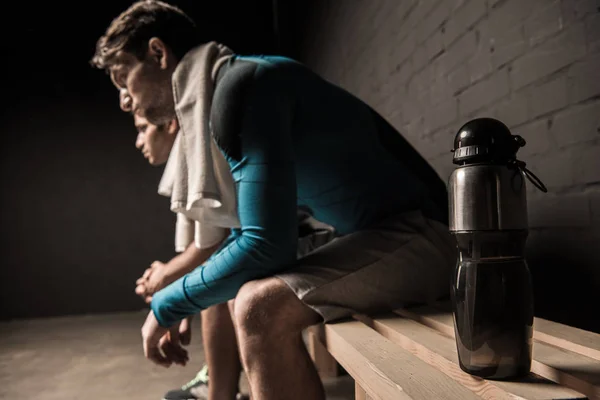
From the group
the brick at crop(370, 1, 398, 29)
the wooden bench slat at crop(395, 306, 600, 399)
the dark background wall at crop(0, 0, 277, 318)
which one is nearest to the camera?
the wooden bench slat at crop(395, 306, 600, 399)

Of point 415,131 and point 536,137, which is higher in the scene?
point 415,131

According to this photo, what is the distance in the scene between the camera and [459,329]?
2.15ft

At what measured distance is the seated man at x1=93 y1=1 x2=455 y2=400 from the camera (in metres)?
1.03

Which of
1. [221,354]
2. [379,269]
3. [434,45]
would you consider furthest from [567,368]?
[434,45]

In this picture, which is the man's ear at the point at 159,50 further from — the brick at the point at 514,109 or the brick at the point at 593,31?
the brick at the point at 593,31

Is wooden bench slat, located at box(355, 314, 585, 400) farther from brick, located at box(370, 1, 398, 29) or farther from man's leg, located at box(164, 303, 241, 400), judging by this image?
brick, located at box(370, 1, 398, 29)

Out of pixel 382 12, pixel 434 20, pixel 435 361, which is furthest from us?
pixel 382 12

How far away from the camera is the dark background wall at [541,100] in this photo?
1103mm

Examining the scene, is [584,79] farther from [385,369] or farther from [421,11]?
[421,11]

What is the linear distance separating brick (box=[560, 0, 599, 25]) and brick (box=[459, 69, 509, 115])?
0.82ft

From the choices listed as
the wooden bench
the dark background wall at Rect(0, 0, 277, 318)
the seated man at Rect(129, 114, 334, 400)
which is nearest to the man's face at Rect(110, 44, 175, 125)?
the seated man at Rect(129, 114, 334, 400)

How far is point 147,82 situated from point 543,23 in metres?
1.05

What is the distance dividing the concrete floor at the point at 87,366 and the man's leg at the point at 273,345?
0.84m

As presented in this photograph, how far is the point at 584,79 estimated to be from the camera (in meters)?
1.08
